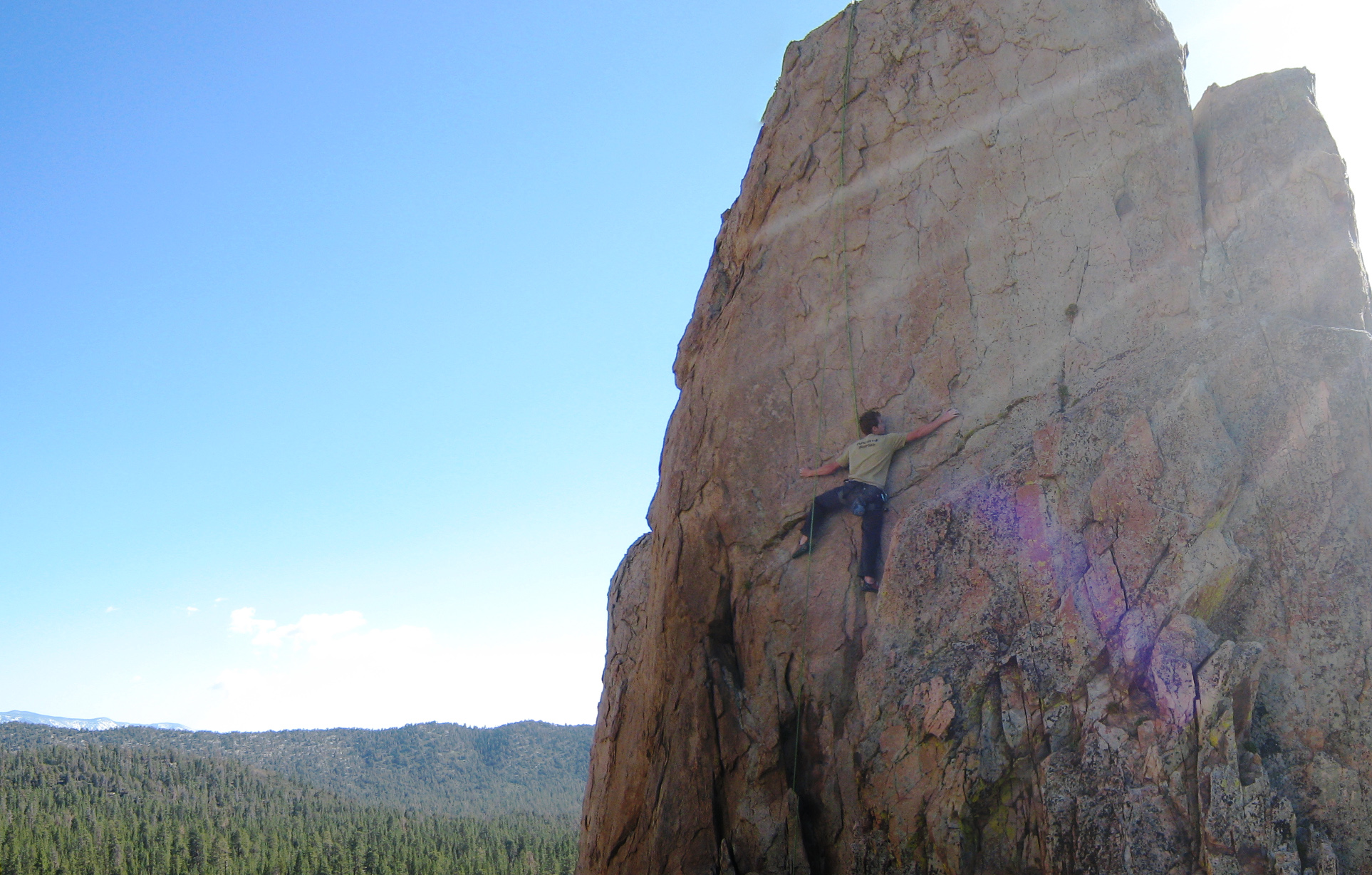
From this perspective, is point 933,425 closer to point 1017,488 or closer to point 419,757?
point 1017,488

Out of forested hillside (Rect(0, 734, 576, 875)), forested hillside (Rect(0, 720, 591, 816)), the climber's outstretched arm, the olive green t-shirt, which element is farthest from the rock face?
forested hillside (Rect(0, 720, 591, 816))

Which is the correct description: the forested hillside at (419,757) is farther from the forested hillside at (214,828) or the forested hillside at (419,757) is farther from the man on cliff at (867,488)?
the man on cliff at (867,488)

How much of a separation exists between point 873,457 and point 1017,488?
1450 millimetres

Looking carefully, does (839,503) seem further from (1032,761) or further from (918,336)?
(1032,761)

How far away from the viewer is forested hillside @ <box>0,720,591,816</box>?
115125 millimetres

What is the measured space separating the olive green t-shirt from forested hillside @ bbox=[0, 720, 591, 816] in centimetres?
10643

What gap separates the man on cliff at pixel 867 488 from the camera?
8.85 meters

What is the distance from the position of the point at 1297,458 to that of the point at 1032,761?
3.17 meters

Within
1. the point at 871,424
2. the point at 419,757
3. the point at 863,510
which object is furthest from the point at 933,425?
the point at 419,757

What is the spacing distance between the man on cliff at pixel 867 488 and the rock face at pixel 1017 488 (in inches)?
7.4

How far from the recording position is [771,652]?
29.8 ft

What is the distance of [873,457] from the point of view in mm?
9055

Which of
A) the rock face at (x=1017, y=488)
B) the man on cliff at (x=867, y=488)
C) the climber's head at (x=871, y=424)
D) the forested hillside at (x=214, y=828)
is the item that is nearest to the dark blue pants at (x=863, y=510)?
the man on cliff at (x=867, y=488)

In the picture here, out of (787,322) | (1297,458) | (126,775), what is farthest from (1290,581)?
(126,775)
